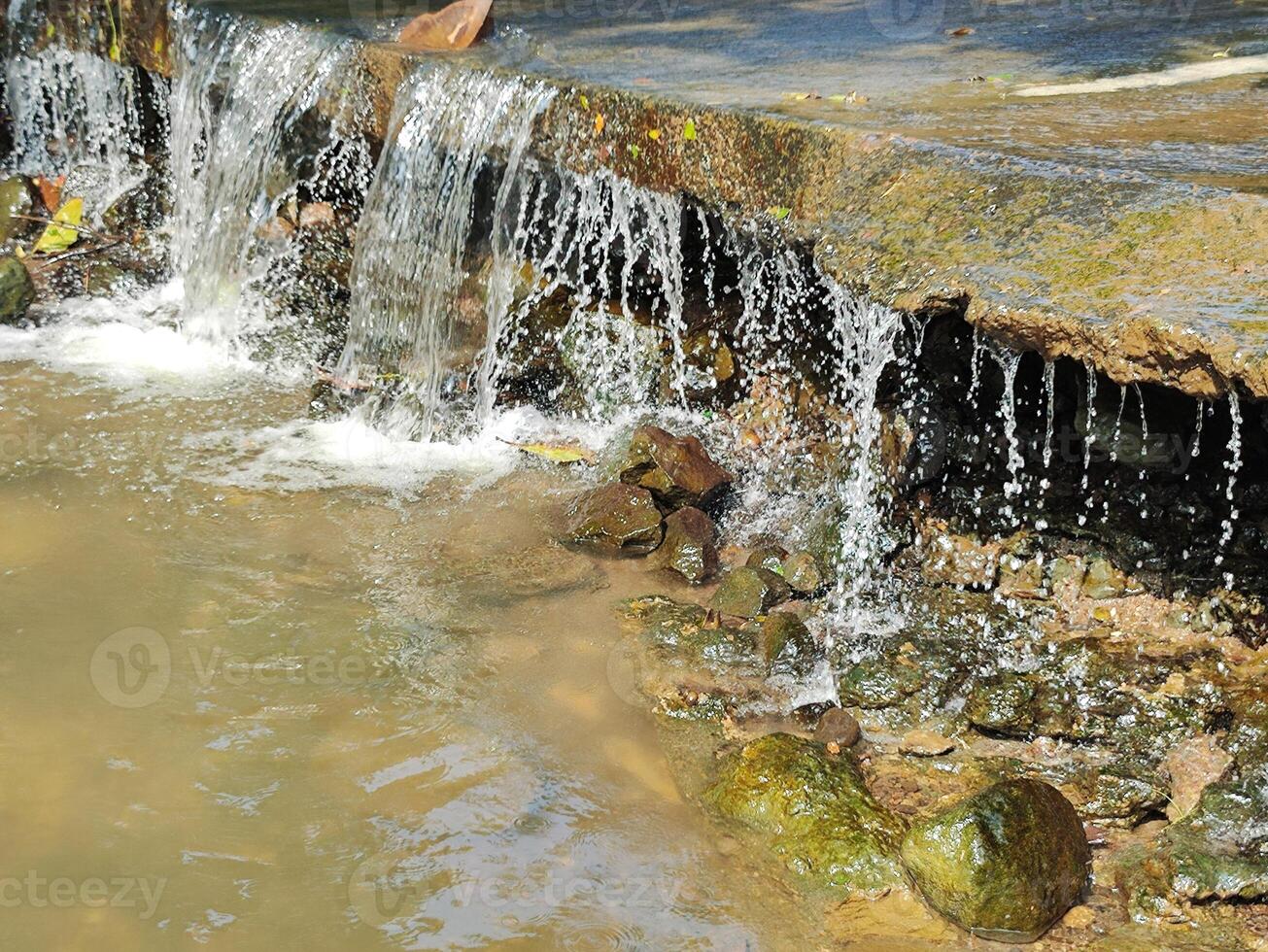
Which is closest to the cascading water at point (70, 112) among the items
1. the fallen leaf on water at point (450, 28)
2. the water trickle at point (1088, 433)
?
the fallen leaf on water at point (450, 28)

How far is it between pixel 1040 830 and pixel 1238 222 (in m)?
1.66

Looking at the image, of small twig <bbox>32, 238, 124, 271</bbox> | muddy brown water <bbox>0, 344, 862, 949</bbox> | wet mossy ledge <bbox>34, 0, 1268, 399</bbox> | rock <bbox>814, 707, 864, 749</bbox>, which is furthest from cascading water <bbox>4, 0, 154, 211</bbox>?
rock <bbox>814, 707, 864, 749</bbox>

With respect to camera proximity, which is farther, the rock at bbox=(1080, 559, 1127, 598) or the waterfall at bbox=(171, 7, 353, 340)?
the waterfall at bbox=(171, 7, 353, 340)

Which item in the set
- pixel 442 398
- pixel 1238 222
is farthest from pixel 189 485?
pixel 1238 222

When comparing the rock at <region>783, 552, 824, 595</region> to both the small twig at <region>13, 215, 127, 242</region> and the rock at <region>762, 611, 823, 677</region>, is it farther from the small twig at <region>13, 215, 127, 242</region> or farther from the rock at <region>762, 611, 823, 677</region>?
the small twig at <region>13, 215, 127, 242</region>

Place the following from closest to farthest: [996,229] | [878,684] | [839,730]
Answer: [996,229], [839,730], [878,684]

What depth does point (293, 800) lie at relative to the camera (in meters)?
3.48

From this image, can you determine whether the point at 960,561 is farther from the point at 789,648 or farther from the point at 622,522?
the point at 622,522

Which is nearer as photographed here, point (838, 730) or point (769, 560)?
point (838, 730)

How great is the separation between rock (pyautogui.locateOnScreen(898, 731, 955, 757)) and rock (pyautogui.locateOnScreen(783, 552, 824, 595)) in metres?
0.76

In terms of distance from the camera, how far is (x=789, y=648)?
4.17 metres

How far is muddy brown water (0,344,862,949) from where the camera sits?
314 centimetres

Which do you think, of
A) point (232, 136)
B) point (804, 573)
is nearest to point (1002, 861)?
point (804, 573)

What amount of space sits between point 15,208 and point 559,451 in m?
4.21
